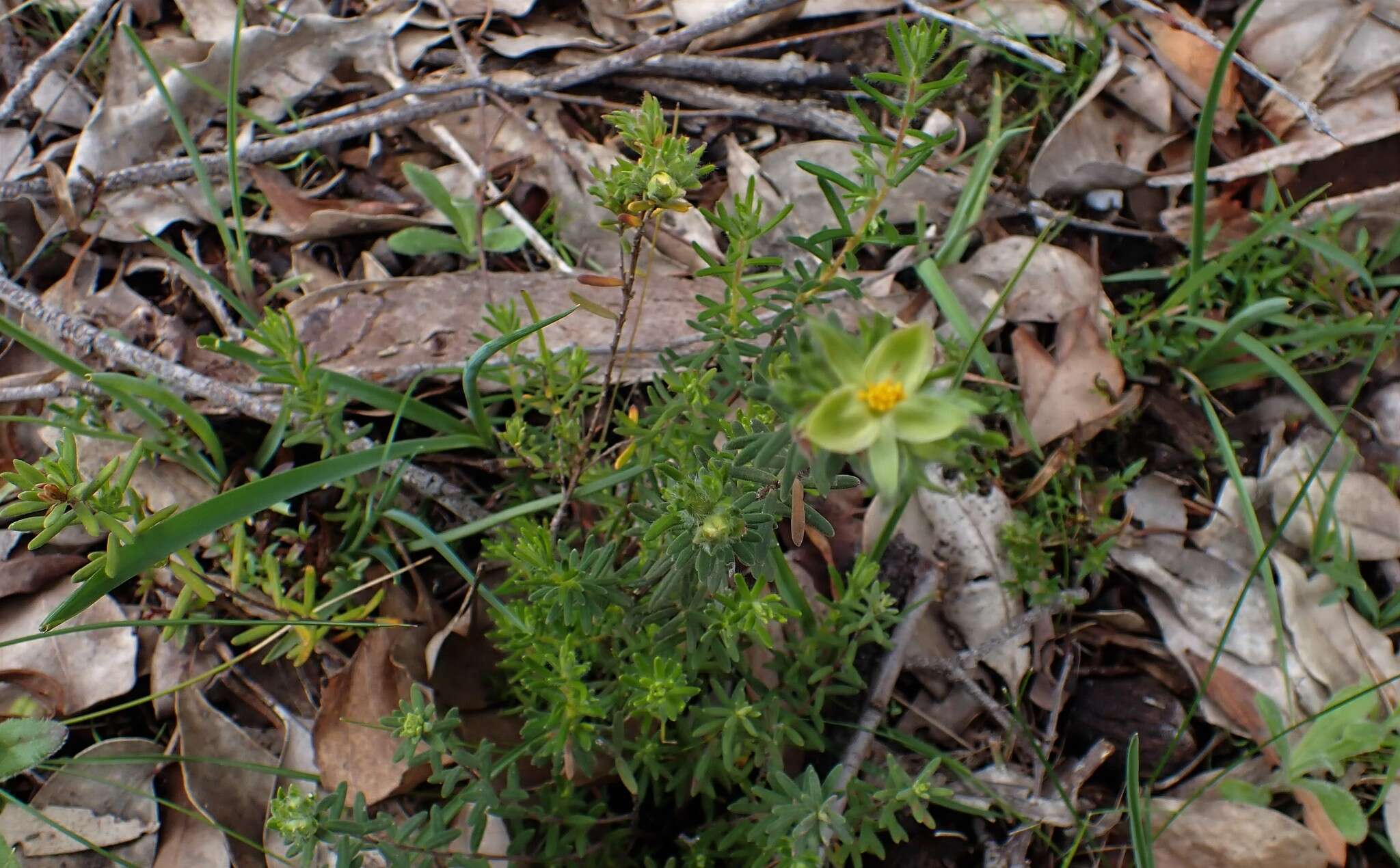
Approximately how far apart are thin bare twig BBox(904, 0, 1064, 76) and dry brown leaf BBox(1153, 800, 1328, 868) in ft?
9.24

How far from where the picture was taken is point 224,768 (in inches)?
107

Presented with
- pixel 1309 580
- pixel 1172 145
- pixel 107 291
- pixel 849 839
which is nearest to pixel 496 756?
pixel 849 839

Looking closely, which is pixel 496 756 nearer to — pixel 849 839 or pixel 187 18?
pixel 849 839

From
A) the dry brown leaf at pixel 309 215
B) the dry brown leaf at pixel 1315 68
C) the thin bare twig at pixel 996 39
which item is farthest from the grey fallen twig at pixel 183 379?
the dry brown leaf at pixel 1315 68

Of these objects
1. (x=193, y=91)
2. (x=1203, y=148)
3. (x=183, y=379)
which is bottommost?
(x=183, y=379)

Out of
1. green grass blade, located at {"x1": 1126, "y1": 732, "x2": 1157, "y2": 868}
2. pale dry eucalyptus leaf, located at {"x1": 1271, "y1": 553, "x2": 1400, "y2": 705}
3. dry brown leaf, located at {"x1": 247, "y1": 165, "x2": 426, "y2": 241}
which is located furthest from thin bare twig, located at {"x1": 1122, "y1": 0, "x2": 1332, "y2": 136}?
dry brown leaf, located at {"x1": 247, "y1": 165, "x2": 426, "y2": 241}

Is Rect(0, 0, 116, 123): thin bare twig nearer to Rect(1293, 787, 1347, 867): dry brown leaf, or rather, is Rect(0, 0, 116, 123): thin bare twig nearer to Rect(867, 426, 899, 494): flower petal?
Rect(867, 426, 899, 494): flower petal

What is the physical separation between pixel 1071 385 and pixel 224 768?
309cm

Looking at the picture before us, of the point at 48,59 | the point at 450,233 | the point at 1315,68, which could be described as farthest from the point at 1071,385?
the point at 48,59

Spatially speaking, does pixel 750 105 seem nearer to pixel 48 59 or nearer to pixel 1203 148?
pixel 1203 148

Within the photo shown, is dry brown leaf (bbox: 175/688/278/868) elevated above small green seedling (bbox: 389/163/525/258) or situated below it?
below

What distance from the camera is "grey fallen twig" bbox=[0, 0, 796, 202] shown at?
11.2 ft

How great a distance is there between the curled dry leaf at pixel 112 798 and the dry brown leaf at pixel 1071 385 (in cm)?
305

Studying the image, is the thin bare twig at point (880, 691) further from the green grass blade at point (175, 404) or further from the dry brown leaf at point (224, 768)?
the green grass blade at point (175, 404)
